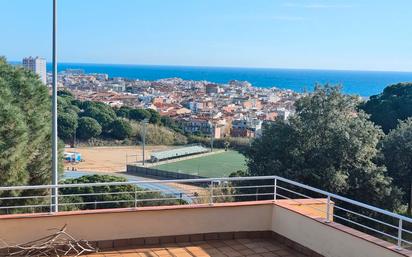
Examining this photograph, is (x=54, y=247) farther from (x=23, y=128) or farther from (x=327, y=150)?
(x=327, y=150)

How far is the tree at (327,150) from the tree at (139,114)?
123 feet

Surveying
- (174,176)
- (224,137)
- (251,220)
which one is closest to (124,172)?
(174,176)

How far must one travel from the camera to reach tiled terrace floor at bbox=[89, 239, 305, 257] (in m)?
5.05

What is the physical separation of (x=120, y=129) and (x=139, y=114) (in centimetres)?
528

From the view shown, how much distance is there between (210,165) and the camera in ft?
124

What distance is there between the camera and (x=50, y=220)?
4.99m

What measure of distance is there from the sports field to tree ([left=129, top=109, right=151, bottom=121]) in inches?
514

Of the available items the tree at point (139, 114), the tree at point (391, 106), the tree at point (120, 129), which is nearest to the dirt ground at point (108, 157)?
the tree at point (120, 129)

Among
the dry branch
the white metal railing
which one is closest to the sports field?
the white metal railing

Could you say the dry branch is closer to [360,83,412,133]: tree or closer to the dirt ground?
[360,83,412,133]: tree

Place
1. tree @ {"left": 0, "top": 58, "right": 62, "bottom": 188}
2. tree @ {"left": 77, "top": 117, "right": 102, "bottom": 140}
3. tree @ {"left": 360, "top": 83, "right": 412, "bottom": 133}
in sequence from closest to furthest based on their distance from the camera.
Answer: tree @ {"left": 0, "top": 58, "right": 62, "bottom": 188}
tree @ {"left": 360, "top": 83, "right": 412, "bottom": 133}
tree @ {"left": 77, "top": 117, "right": 102, "bottom": 140}

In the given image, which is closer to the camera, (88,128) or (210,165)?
(210,165)

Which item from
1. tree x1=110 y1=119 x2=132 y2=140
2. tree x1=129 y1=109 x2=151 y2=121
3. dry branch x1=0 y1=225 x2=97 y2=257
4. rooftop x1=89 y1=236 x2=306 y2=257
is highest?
dry branch x1=0 y1=225 x2=97 y2=257

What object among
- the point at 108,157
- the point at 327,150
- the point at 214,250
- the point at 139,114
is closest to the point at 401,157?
the point at 327,150
